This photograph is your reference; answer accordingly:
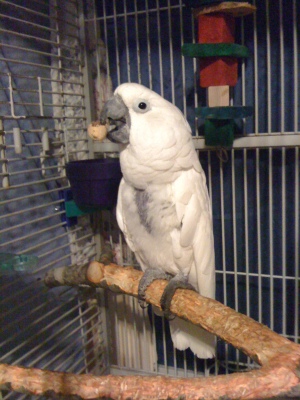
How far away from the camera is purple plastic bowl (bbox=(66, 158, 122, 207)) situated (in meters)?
1.19

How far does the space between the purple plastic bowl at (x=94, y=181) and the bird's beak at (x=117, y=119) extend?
217 millimetres

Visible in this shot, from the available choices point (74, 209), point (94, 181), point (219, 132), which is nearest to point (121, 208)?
point (94, 181)

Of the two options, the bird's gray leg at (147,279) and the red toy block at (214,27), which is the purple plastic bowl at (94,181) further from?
the red toy block at (214,27)

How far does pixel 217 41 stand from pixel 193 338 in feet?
2.88

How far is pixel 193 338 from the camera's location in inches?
47.9

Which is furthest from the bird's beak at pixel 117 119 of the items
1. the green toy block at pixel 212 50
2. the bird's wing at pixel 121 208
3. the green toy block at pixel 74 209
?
the green toy block at pixel 74 209

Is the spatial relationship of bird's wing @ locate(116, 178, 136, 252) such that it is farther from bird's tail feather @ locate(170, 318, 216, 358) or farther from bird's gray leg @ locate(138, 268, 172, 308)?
bird's tail feather @ locate(170, 318, 216, 358)

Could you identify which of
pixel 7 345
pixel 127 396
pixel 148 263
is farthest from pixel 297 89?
pixel 7 345

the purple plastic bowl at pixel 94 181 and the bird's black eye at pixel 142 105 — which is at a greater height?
the bird's black eye at pixel 142 105

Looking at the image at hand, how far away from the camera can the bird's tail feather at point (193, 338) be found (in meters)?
1.19

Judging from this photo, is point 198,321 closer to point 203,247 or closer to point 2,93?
point 203,247

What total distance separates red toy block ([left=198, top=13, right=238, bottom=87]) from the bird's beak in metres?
0.31

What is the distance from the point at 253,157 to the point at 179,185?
40 centimetres

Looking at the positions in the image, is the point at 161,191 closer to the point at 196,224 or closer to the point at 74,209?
the point at 196,224
